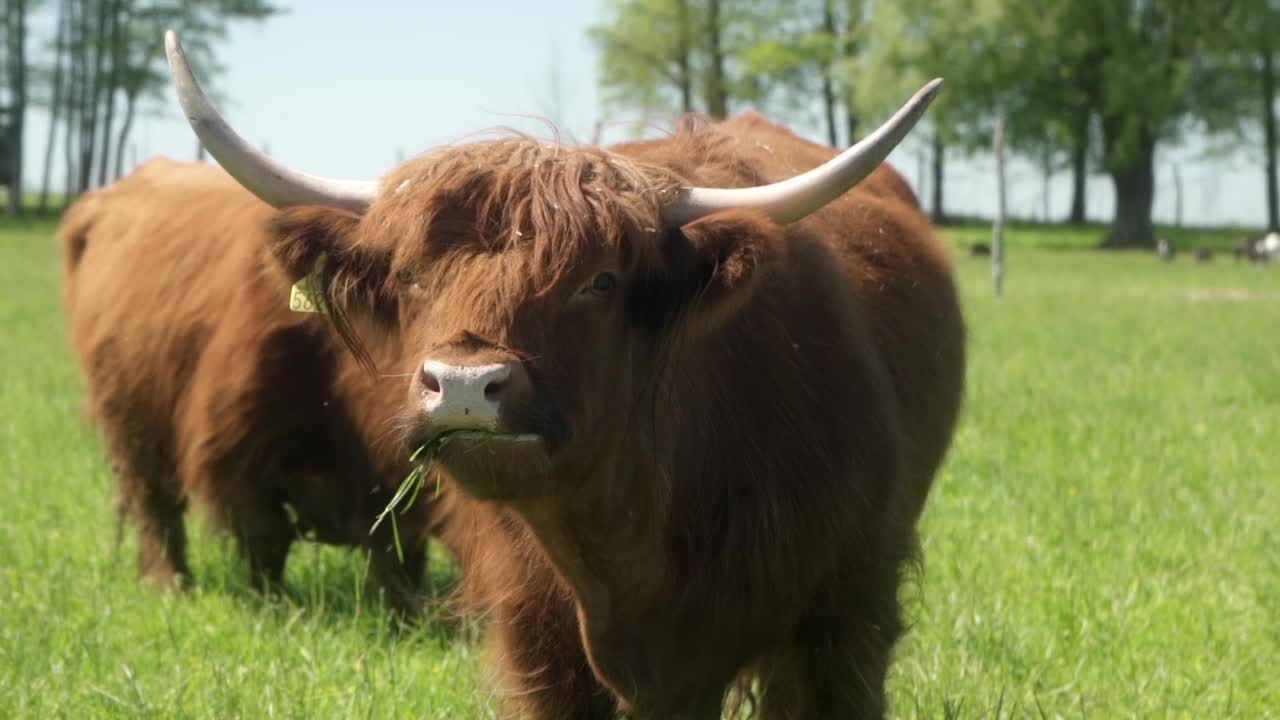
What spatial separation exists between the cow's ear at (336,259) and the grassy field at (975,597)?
1080 mm

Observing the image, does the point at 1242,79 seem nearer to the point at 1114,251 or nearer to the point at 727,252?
the point at 1114,251

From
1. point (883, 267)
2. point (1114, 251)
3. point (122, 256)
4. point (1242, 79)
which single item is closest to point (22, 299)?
point (122, 256)

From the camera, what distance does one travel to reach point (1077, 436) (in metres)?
8.53

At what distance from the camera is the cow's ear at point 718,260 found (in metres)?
3.10

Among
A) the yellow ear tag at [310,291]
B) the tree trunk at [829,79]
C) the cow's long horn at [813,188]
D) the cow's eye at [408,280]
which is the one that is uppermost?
the tree trunk at [829,79]

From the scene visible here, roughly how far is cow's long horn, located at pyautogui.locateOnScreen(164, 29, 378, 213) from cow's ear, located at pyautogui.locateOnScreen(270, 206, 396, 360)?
3.9 inches

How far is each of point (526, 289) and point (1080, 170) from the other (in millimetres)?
52853

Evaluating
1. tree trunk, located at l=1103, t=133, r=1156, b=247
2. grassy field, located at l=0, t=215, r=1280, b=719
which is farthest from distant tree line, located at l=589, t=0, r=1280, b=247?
grassy field, located at l=0, t=215, r=1280, b=719

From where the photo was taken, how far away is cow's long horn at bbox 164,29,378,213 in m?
3.37

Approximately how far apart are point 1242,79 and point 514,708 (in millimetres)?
47012

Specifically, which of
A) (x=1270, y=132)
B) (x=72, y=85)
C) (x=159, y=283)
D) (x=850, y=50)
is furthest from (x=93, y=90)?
(x=159, y=283)

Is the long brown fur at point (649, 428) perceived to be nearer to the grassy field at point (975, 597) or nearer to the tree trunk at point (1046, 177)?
the grassy field at point (975, 597)

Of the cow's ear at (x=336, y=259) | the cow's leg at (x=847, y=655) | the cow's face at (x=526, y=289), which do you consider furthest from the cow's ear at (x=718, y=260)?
the cow's leg at (x=847, y=655)

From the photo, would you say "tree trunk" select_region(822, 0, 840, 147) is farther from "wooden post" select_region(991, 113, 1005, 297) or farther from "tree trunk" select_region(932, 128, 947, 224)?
"wooden post" select_region(991, 113, 1005, 297)
